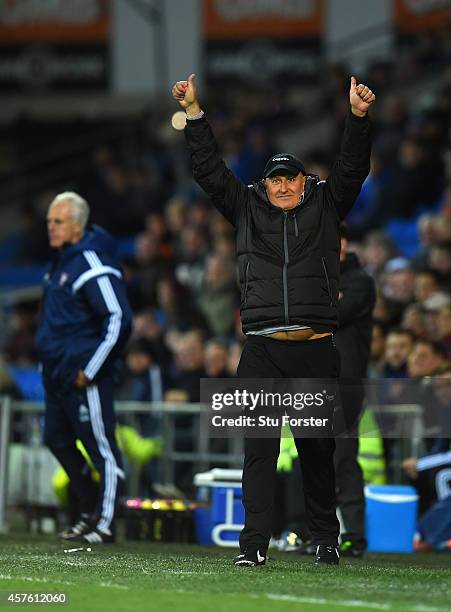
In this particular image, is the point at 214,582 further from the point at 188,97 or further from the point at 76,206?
the point at 76,206

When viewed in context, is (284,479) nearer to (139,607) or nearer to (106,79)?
(139,607)

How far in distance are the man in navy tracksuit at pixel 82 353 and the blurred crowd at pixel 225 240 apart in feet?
5.07

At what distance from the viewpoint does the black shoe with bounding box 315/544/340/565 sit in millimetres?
7590

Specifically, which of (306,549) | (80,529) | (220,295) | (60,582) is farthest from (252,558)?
(220,295)

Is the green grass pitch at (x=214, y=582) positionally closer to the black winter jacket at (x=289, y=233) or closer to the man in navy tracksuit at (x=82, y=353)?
the man in navy tracksuit at (x=82, y=353)

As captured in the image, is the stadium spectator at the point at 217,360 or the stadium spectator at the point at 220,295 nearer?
the stadium spectator at the point at 217,360

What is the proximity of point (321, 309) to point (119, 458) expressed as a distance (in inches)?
94.4

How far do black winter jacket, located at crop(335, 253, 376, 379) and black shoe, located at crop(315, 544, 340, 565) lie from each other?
1.49m

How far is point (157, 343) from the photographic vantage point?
1454 centimetres

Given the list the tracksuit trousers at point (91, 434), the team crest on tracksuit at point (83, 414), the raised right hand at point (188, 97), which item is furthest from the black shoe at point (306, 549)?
the raised right hand at point (188, 97)

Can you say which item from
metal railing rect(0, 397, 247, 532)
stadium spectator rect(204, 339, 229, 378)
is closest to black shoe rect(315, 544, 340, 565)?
metal railing rect(0, 397, 247, 532)

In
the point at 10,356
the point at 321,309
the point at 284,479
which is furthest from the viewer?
the point at 10,356

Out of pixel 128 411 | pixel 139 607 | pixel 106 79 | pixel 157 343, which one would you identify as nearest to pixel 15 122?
pixel 106 79

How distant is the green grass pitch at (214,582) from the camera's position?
19.1ft
